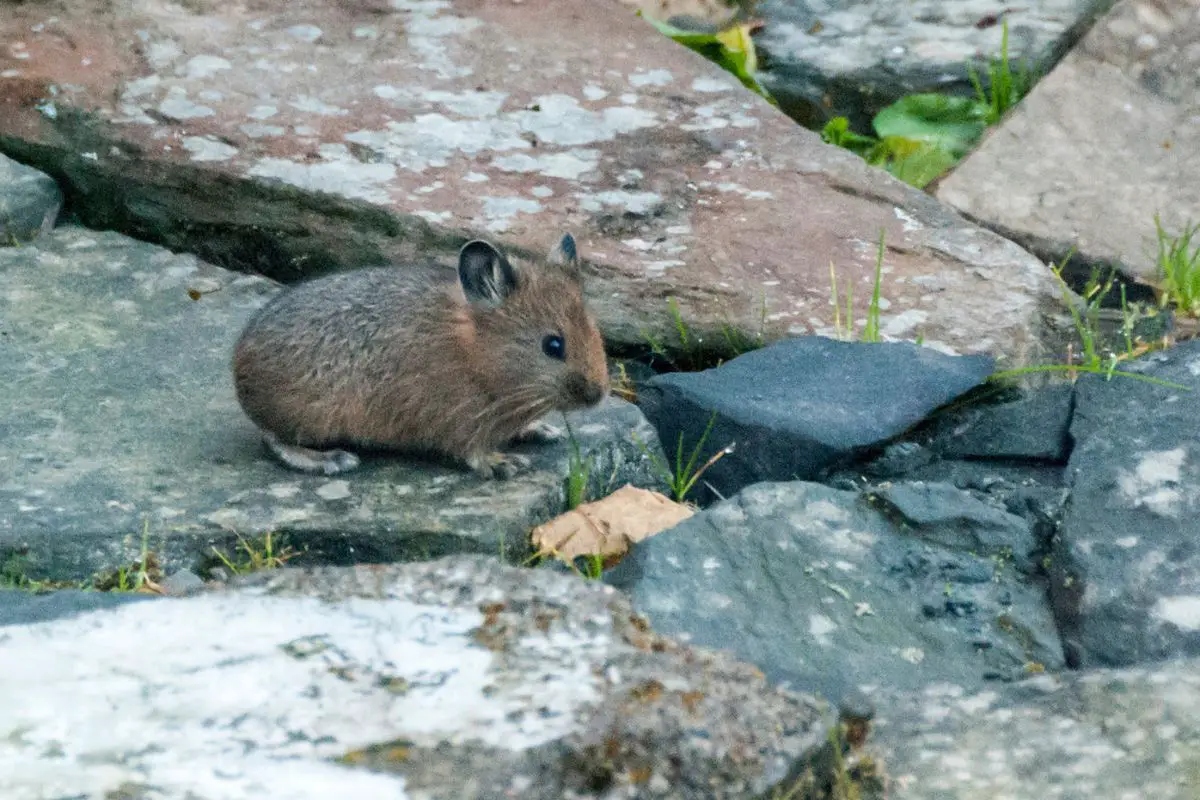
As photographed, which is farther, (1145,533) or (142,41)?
(142,41)

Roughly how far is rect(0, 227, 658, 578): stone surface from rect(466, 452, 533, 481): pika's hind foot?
0.06m

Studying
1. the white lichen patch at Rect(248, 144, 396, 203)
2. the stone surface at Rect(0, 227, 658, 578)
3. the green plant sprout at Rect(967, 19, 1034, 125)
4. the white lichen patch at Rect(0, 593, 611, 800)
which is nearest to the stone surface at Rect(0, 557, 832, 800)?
the white lichen patch at Rect(0, 593, 611, 800)

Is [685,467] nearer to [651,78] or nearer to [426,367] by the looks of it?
[426,367]

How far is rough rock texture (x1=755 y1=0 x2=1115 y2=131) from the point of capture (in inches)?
330

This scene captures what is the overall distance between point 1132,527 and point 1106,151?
3.67 meters

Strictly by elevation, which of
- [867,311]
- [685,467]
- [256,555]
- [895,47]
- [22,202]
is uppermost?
[895,47]

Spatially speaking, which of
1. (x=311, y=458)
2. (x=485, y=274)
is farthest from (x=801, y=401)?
(x=311, y=458)

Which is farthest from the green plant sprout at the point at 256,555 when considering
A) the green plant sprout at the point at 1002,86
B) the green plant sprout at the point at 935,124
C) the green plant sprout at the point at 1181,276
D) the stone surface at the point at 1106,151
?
the green plant sprout at the point at 1002,86

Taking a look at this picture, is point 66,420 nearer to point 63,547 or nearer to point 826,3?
point 63,547

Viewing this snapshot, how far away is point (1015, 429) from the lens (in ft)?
17.2

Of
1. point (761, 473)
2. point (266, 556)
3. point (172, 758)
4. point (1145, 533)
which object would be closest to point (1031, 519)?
point (1145, 533)

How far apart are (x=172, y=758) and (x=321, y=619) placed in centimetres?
52

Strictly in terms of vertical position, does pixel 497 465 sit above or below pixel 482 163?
below

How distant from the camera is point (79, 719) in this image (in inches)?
114
